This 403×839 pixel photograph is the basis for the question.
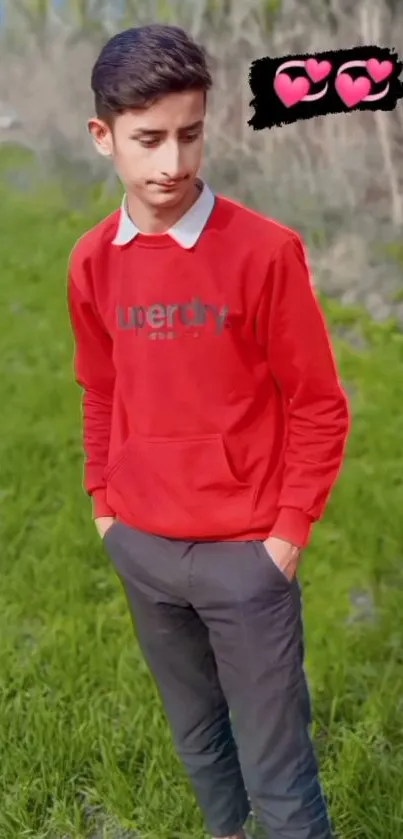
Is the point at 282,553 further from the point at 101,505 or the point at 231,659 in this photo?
the point at 101,505

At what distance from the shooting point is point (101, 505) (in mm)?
1602

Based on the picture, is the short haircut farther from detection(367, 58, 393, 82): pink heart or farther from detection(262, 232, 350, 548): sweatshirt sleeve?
detection(367, 58, 393, 82): pink heart

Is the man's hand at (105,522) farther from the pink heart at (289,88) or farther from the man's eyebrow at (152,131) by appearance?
the pink heart at (289,88)

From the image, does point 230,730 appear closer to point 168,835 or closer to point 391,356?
point 168,835

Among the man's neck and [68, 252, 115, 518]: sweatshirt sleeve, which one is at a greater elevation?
the man's neck

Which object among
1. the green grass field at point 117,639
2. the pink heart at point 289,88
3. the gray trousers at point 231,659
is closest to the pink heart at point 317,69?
the pink heart at point 289,88

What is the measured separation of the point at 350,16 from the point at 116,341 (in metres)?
3.22

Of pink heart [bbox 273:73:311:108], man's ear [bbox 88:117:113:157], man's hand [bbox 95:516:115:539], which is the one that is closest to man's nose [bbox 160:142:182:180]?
man's ear [bbox 88:117:113:157]

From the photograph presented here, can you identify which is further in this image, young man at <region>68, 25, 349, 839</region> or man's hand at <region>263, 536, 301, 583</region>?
man's hand at <region>263, 536, 301, 583</region>

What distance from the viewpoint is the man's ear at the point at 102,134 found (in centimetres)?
130

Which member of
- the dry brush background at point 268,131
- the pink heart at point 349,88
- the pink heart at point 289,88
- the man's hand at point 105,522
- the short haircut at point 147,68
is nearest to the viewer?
the short haircut at point 147,68

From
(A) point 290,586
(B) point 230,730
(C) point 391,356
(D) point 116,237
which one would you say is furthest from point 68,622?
(C) point 391,356

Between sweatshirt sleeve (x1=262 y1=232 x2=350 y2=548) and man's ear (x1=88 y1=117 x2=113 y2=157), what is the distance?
0.28m

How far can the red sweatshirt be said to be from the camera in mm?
1296
